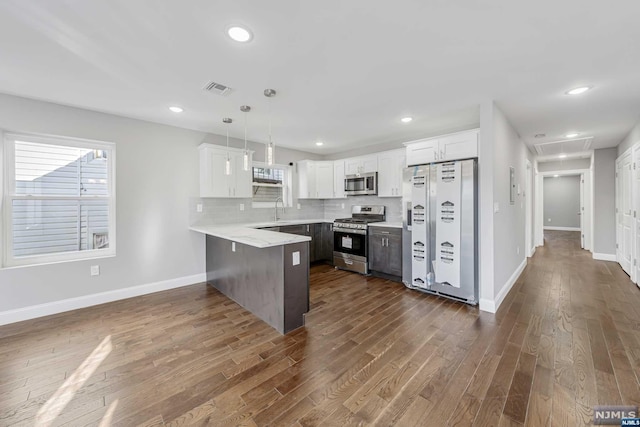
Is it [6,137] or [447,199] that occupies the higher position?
[6,137]

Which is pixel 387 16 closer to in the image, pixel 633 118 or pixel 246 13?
pixel 246 13

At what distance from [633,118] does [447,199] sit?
3.00 meters

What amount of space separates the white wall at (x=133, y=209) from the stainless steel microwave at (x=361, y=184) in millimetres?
2852

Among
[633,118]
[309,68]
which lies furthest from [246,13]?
[633,118]

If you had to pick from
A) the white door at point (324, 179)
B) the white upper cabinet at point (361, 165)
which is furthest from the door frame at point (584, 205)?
the white door at point (324, 179)

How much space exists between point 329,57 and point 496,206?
102 inches

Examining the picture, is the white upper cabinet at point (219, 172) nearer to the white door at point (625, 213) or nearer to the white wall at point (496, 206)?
the white wall at point (496, 206)

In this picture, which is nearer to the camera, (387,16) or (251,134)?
(387,16)

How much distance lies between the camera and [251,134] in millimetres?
4570

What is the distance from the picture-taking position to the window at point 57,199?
119 inches

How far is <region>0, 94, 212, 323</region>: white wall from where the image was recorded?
300 centimetres

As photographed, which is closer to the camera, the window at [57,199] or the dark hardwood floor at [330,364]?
the dark hardwood floor at [330,364]

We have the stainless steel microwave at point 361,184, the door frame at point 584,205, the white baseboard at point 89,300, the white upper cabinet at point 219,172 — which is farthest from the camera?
the door frame at point 584,205

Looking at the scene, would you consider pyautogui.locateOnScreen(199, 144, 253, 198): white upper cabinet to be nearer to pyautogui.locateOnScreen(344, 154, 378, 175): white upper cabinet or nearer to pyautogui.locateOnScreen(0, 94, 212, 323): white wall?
pyautogui.locateOnScreen(0, 94, 212, 323): white wall
